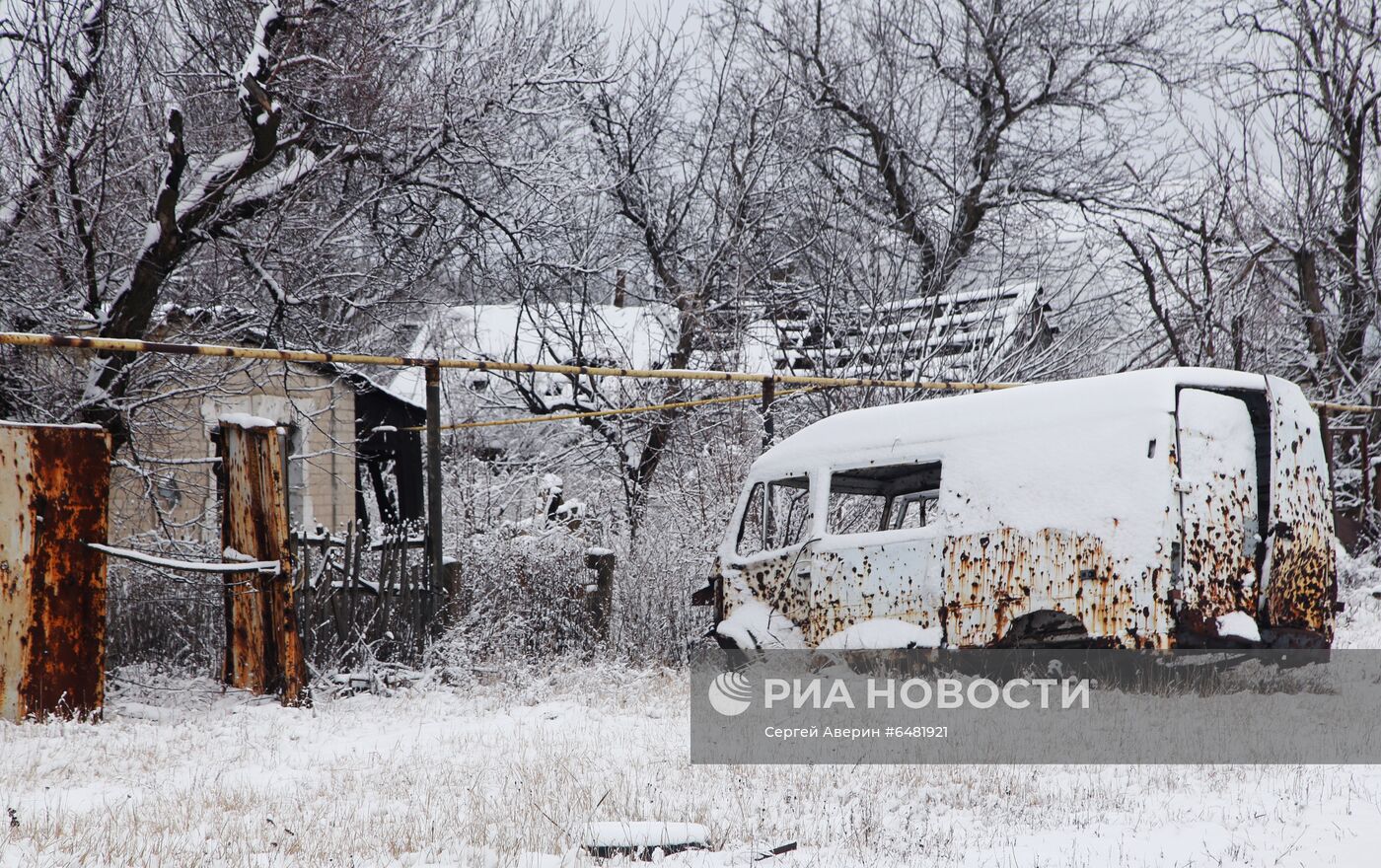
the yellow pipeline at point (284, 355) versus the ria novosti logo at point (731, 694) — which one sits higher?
the yellow pipeline at point (284, 355)

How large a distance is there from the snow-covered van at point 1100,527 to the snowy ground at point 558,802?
51.2 inches

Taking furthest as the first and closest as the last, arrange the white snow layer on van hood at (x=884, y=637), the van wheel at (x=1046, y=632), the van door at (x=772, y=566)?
the van door at (x=772, y=566), the white snow layer on van hood at (x=884, y=637), the van wheel at (x=1046, y=632)

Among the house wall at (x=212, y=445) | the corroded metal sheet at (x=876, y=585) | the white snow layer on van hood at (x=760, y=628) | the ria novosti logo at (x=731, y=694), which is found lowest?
the ria novosti logo at (x=731, y=694)

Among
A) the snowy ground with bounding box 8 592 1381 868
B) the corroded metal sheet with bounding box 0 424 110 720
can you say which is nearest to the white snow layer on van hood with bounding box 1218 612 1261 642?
the snowy ground with bounding box 8 592 1381 868

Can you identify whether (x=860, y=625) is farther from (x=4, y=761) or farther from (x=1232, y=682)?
(x=4, y=761)

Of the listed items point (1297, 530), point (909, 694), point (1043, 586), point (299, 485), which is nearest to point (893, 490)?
point (909, 694)

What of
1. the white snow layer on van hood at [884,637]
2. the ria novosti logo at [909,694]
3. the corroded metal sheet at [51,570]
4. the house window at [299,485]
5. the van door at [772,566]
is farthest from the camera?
the house window at [299,485]

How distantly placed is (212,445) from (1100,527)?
42.9 ft

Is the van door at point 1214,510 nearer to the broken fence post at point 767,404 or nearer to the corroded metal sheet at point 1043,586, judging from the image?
the corroded metal sheet at point 1043,586

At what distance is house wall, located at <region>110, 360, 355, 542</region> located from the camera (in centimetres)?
1030

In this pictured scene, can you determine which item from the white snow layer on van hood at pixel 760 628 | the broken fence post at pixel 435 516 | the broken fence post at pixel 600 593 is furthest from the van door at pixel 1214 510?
the broken fence post at pixel 435 516

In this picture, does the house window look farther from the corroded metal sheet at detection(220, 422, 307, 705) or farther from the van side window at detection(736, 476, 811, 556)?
the corroded metal sheet at detection(220, 422, 307, 705)

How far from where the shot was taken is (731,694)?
7.45 metres

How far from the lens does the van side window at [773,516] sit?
8.35 m
